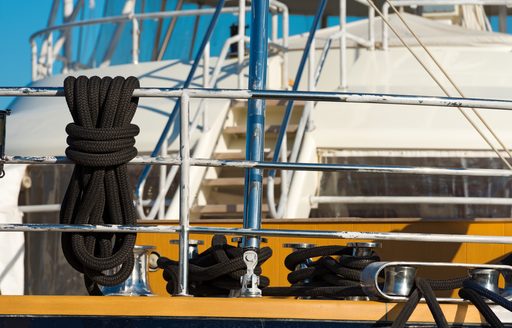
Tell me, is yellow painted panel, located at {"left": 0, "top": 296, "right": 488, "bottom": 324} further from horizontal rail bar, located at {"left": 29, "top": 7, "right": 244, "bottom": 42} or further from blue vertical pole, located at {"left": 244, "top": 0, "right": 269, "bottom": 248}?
horizontal rail bar, located at {"left": 29, "top": 7, "right": 244, "bottom": 42}

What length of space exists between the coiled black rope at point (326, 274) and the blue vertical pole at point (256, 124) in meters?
0.22

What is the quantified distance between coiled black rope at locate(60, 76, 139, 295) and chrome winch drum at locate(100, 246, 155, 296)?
0.60 ft

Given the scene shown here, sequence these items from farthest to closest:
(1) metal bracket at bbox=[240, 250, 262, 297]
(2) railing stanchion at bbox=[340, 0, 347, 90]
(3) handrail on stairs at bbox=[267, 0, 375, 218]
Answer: (2) railing stanchion at bbox=[340, 0, 347, 90]
(3) handrail on stairs at bbox=[267, 0, 375, 218]
(1) metal bracket at bbox=[240, 250, 262, 297]

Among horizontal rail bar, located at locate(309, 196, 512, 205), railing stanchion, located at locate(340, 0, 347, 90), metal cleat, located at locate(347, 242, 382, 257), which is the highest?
railing stanchion, located at locate(340, 0, 347, 90)

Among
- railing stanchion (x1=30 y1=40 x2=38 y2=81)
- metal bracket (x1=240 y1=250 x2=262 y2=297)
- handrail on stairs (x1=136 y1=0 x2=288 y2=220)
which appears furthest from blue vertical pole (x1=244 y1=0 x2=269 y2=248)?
railing stanchion (x1=30 y1=40 x2=38 y2=81)

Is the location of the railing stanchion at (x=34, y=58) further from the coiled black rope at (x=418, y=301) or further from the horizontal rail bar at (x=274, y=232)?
the coiled black rope at (x=418, y=301)

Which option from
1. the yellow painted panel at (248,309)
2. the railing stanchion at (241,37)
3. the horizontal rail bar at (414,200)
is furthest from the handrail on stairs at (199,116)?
the yellow painted panel at (248,309)

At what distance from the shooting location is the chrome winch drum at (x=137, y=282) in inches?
184

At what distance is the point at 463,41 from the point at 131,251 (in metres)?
5.90

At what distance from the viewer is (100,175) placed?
14.5 ft

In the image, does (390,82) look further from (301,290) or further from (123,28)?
(301,290)

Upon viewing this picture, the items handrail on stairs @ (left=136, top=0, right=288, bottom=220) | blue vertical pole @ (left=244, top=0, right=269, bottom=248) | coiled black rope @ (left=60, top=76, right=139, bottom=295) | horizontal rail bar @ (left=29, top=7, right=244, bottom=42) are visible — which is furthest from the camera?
horizontal rail bar @ (left=29, top=7, right=244, bottom=42)

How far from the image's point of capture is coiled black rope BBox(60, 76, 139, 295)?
4402 mm

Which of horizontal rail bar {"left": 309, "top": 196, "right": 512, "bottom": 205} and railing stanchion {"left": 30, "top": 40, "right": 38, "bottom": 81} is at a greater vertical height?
railing stanchion {"left": 30, "top": 40, "right": 38, "bottom": 81}
